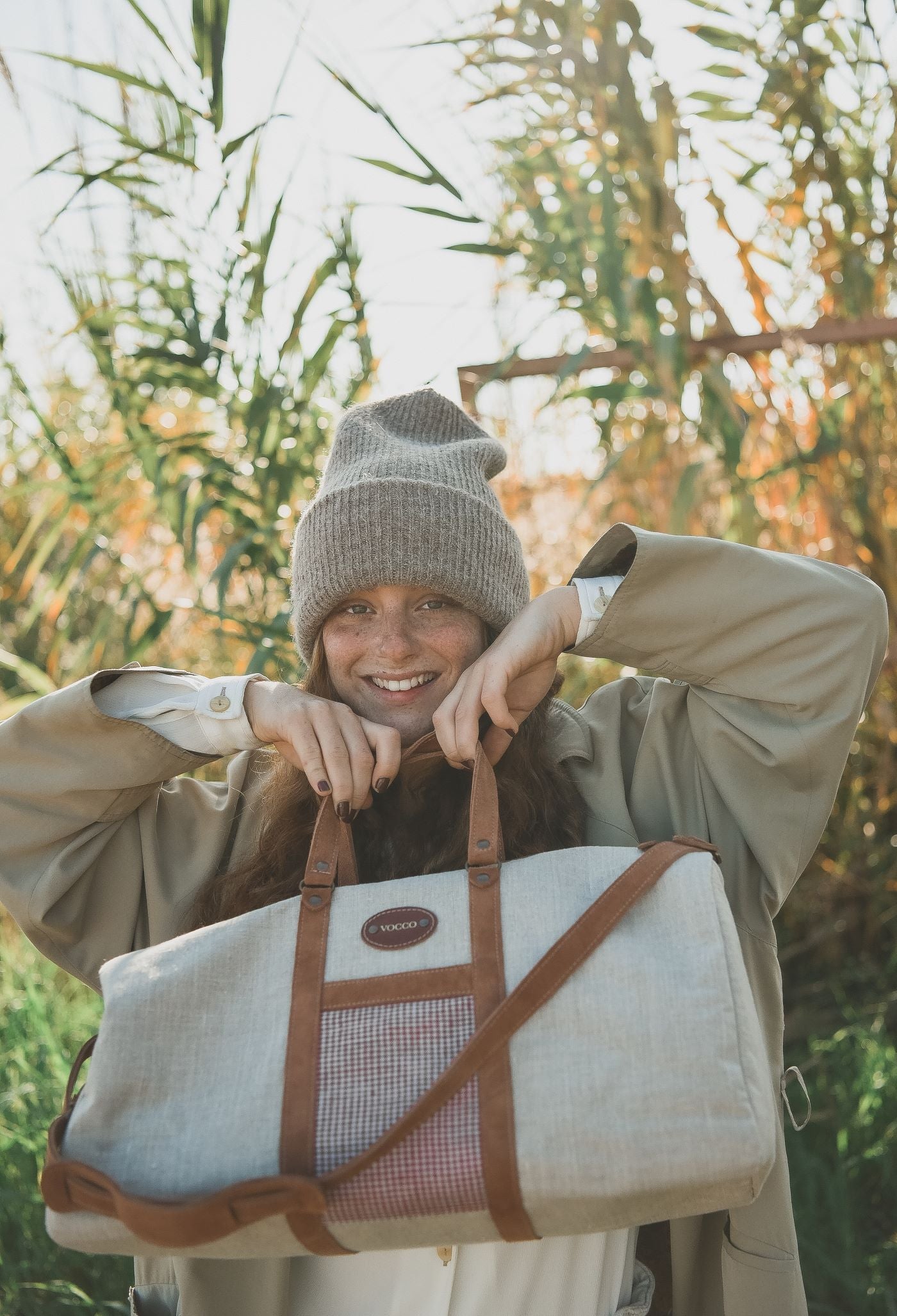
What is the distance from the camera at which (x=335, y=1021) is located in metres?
1.11

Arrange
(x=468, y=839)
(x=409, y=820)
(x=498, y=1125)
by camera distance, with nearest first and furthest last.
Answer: (x=498, y=1125) → (x=468, y=839) → (x=409, y=820)

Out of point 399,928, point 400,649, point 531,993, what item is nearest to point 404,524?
point 400,649

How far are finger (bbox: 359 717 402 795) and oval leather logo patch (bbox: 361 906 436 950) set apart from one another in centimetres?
25

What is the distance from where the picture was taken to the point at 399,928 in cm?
117

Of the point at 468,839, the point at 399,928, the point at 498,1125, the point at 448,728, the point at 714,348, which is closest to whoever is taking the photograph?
the point at 498,1125

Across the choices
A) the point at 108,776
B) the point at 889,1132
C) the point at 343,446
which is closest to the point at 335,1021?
the point at 108,776

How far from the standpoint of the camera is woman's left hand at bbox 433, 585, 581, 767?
1404mm

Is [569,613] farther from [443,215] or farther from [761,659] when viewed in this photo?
[443,215]

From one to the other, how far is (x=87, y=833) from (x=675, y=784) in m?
0.87

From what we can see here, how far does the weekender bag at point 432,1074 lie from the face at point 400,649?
1.34 ft

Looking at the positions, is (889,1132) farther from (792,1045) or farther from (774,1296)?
(774,1296)

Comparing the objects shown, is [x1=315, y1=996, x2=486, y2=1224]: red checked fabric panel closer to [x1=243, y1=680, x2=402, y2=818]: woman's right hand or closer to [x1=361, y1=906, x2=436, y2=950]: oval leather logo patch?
[x1=361, y1=906, x2=436, y2=950]: oval leather logo patch

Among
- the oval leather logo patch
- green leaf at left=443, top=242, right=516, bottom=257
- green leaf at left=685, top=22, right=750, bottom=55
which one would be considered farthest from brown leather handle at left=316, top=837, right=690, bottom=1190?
green leaf at left=685, top=22, right=750, bottom=55

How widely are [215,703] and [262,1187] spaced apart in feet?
2.28
